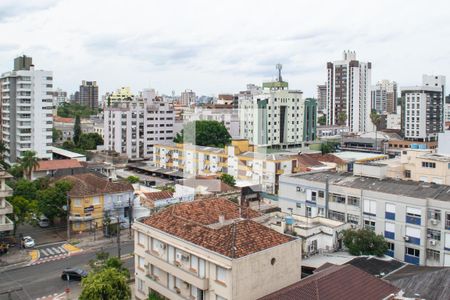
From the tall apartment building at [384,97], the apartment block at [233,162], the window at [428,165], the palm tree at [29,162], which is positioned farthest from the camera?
the tall apartment building at [384,97]

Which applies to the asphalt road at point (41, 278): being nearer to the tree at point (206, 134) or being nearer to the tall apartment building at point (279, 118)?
the tree at point (206, 134)

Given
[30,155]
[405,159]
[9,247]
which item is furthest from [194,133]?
[9,247]

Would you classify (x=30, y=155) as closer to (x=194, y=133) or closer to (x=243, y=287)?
(x=194, y=133)

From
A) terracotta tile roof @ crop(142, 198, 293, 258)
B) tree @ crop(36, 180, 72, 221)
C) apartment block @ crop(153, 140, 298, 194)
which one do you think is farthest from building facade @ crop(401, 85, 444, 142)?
terracotta tile roof @ crop(142, 198, 293, 258)

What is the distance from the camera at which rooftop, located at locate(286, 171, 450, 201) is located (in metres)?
31.4

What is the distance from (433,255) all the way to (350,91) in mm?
101452

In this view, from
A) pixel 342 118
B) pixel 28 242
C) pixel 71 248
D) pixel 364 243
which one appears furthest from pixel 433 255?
pixel 342 118

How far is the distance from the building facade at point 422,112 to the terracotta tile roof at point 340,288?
282 feet

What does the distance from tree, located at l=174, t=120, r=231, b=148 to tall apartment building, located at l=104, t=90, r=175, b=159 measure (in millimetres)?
4555

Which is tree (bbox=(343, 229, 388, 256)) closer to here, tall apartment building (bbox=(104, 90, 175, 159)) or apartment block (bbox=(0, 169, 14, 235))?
apartment block (bbox=(0, 169, 14, 235))

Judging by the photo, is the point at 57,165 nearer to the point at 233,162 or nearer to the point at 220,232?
the point at 233,162

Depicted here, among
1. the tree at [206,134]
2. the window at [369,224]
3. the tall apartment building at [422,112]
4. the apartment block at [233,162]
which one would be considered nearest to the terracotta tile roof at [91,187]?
the apartment block at [233,162]

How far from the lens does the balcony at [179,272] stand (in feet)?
64.8

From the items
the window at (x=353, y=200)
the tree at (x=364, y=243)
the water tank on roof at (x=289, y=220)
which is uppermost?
the window at (x=353, y=200)
